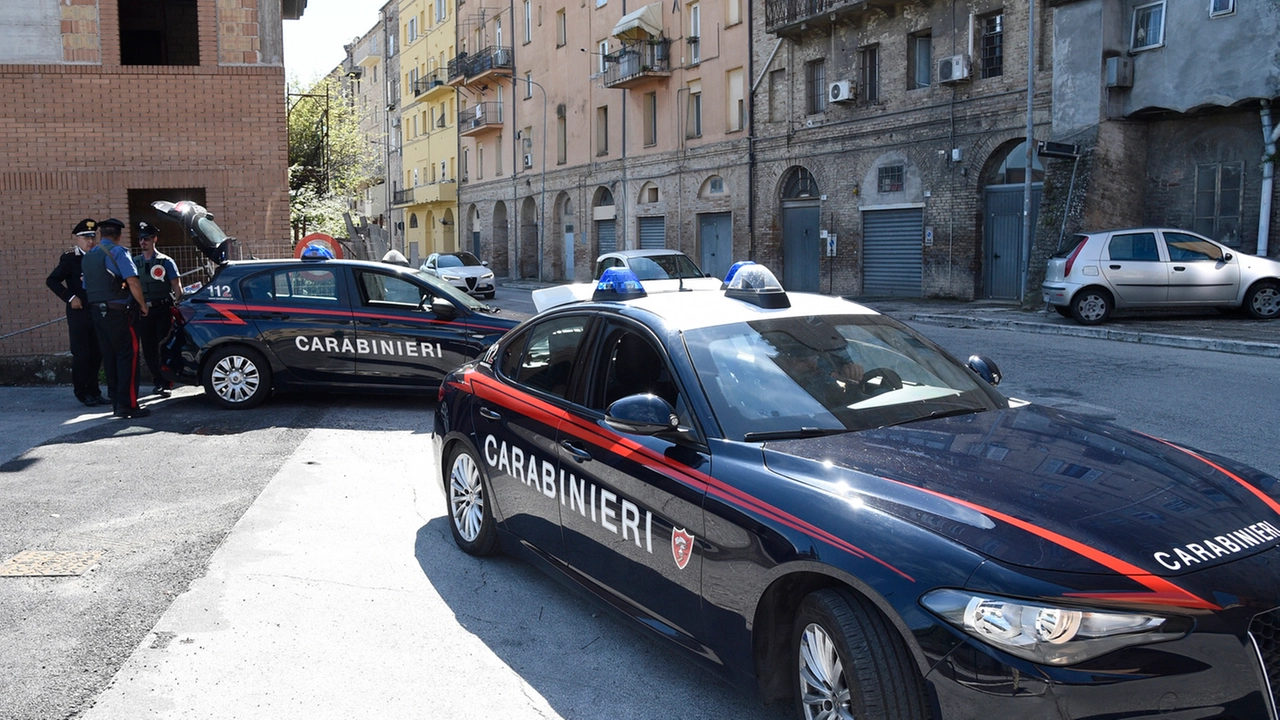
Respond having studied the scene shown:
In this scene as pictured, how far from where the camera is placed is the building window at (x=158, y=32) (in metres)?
19.9

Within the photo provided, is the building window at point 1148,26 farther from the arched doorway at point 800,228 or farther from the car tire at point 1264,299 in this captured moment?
the arched doorway at point 800,228

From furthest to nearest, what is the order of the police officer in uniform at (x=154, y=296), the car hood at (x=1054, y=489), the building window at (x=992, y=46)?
the building window at (x=992, y=46), the police officer in uniform at (x=154, y=296), the car hood at (x=1054, y=489)

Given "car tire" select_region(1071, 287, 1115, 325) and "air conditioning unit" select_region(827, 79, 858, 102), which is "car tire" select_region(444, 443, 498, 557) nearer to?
"car tire" select_region(1071, 287, 1115, 325)

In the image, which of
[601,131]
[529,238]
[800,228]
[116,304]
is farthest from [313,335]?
[529,238]

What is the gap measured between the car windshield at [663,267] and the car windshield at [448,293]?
761 cm

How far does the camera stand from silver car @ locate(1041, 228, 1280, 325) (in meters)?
16.9

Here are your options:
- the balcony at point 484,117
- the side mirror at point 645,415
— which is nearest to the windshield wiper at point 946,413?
the side mirror at point 645,415

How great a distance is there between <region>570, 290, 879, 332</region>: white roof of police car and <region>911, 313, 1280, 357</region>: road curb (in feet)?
37.2

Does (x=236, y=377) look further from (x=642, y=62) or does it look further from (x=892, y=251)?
(x=642, y=62)

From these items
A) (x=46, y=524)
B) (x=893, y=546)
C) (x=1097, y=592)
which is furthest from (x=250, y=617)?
(x=1097, y=592)

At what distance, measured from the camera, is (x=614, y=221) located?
40250 mm

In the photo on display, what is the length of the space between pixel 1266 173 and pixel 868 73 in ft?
36.5

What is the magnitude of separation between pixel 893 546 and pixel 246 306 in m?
8.89

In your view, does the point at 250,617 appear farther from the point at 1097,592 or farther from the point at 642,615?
the point at 1097,592
